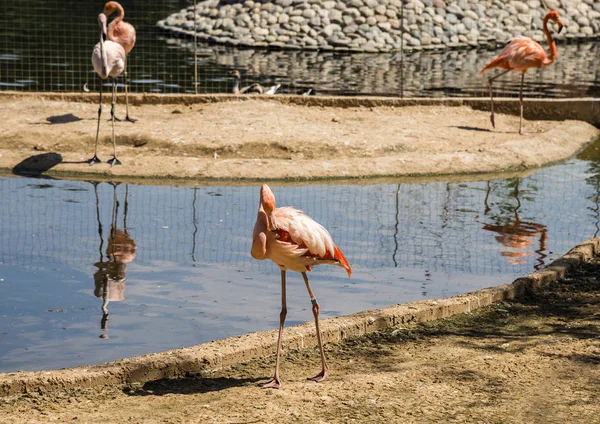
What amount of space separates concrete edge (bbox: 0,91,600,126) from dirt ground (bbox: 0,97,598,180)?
0.18 meters

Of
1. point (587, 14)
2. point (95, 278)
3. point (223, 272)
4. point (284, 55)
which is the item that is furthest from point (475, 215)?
point (587, 14)

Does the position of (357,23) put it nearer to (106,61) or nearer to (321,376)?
(106,61)

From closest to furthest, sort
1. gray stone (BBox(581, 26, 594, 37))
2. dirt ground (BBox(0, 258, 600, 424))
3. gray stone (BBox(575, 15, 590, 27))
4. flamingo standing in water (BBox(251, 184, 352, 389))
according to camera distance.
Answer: dirt ground (BBox(0, 258, 600, 424)) → flamingo standing in water (BBox(251, 184, 352, 389)) → gray stone (BBox(581, 26, 594, 37)) → gray stone (BBox(575, 15, 590, 27))

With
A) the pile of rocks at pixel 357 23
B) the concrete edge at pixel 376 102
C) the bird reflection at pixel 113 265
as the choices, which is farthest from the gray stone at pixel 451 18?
the bird reflection at pixel 113 265

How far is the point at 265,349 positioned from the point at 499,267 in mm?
3238

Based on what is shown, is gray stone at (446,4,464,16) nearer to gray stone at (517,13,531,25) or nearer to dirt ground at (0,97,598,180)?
gray stone at (517,13,531,25)

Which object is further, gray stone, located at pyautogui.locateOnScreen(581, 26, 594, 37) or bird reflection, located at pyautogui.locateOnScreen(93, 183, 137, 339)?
gray stone, located at pyautogui.locateOnScreen(581, 26, 594, 37)

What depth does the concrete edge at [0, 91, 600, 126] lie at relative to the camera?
1577 cm

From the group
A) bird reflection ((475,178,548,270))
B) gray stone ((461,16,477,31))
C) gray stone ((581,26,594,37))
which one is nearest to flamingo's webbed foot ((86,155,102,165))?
bird reflection ((475,178,548,270))

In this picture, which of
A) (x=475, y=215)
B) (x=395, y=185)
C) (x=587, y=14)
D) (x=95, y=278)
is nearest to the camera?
(x=95, y=278)

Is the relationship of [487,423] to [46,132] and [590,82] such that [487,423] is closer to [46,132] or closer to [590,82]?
[46,132]

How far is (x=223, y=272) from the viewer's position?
8.45 meters

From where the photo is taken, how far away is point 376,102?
16.2 m

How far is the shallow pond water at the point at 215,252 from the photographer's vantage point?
Result: 7.09 metres
